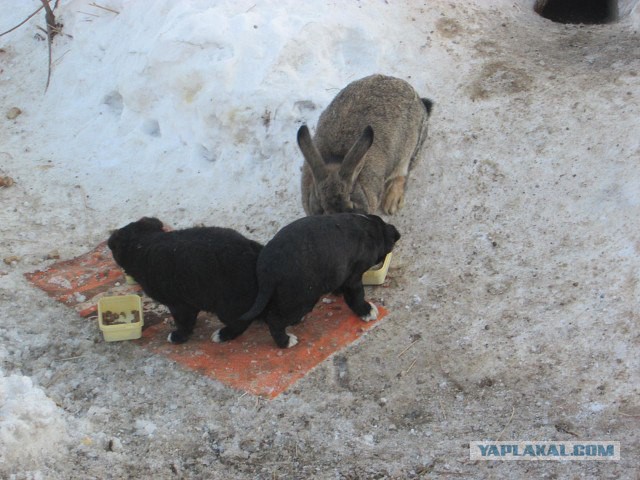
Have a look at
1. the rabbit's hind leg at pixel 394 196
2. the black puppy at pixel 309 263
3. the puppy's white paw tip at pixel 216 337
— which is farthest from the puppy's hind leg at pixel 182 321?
the rabbit's hind leg at pixel 394 196

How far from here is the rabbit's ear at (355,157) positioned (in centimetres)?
545

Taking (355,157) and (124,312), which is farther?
(355,157)

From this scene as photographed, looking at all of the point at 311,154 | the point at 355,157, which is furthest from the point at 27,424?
the point at 355,157

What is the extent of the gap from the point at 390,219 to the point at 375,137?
0.78 meters

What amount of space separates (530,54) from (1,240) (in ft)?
18.4

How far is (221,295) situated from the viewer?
4559mm

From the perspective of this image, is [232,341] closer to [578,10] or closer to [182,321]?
[182,321]

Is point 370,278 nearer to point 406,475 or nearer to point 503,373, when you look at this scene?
point 503,373

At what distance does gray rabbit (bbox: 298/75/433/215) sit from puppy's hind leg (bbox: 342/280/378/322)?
35.0 inches

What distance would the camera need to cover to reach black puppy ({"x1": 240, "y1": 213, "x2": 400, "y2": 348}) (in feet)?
14.6

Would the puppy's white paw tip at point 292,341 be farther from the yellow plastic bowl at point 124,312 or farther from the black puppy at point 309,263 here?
the yellow plastic bowl at point 124,312

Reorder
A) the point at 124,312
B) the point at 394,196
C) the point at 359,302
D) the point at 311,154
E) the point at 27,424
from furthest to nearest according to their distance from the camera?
the point at 394,196
the point at 311,154
the point at 124,312
the point at 359,302
the point at 27,424

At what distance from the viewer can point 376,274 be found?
542 cm

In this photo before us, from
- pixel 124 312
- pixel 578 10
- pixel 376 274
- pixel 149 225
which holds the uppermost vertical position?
pixel 578 10
